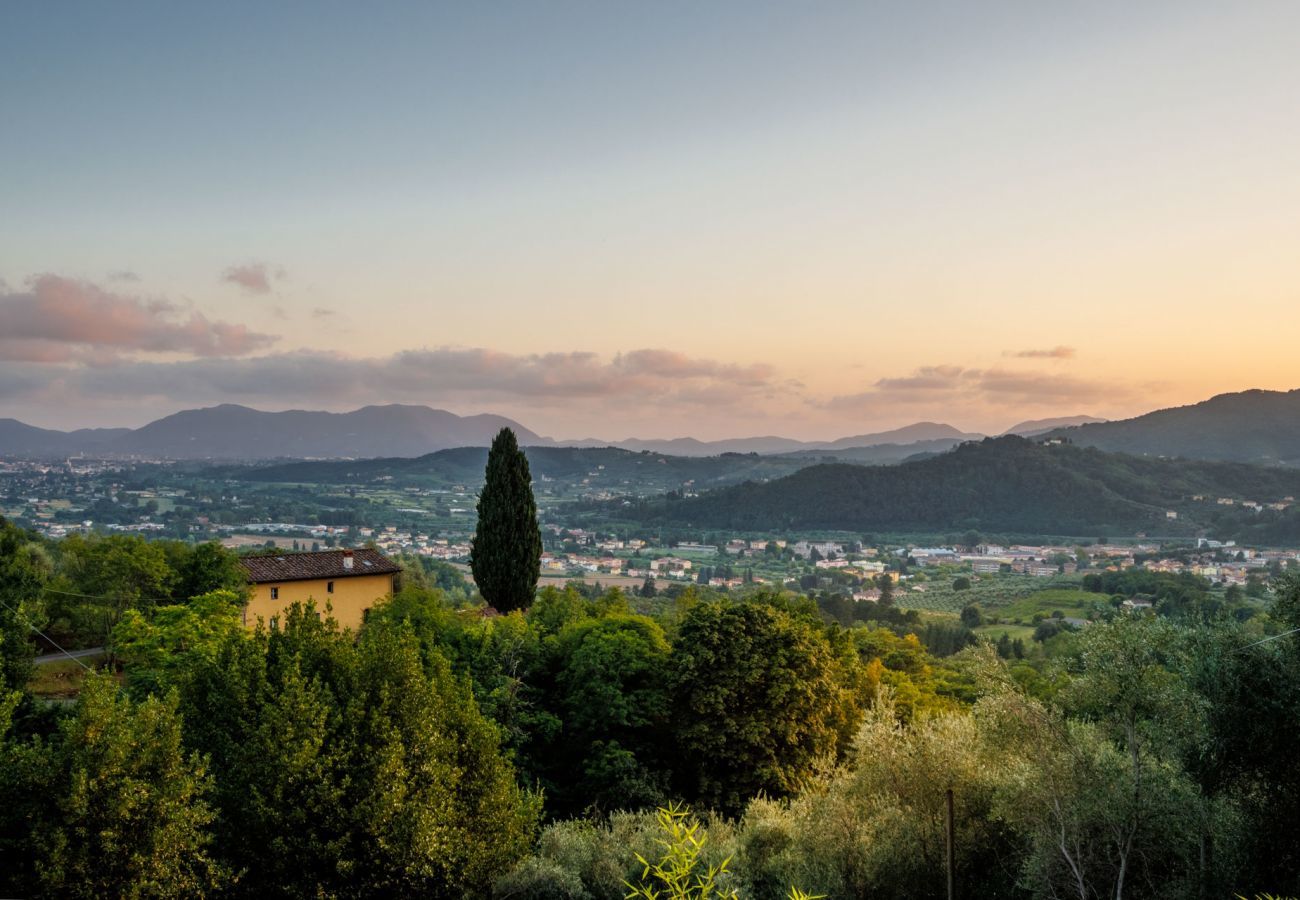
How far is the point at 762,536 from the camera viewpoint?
187 meters

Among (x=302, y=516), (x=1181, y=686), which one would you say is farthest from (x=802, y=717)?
(x=302, y=516)

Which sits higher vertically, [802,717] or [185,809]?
[185,809]

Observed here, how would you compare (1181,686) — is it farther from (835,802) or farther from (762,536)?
(762,536)

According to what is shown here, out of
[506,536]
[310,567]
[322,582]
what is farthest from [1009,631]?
[310,567]

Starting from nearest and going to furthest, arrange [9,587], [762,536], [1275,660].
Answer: [1275,660] → [9,587] → [762,536]

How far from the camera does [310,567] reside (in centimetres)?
3522

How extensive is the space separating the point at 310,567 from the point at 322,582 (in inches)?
39.6

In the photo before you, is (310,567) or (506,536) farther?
(506,536)

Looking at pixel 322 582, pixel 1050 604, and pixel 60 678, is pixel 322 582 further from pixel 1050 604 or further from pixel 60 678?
pixel 1050 604

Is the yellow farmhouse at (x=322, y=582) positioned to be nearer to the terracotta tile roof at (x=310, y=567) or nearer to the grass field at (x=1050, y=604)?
the terracotta tile roof at (x=310, y=567)

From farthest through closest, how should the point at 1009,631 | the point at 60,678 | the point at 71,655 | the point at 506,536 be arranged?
1. the point at 1009,631
2. the point at 506,536
3. the point at 71,655
4. the point at 60,678

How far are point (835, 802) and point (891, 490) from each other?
Result: 187906mm

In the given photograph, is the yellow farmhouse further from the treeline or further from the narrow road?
the treeline

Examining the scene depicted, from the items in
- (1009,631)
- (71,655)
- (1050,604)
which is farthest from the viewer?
(1050,604)
